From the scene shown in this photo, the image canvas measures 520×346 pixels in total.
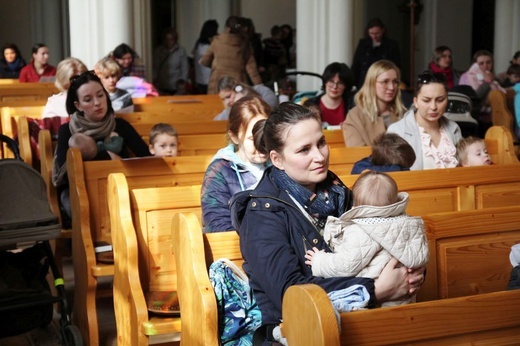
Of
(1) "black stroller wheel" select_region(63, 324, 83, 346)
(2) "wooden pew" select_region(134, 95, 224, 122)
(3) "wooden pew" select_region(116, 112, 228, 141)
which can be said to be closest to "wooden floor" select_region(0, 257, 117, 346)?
(1) "black stroller wheel" select_region(63, 324, 83, 346)

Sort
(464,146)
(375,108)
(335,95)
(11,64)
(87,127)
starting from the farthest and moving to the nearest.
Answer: (11,64), (335,95), (375,108), (87,127), (464,146)

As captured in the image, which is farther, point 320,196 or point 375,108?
point 375,108

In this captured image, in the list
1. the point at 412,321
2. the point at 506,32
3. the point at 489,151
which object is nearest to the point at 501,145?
the point at 489,151

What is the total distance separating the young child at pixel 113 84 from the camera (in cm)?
838

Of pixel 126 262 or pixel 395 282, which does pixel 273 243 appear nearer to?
pixel 395 282

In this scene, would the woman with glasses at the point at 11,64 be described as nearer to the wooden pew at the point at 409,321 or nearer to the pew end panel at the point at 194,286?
the pew end panel at the point at 194,286

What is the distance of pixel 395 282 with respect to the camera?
308 centimetres

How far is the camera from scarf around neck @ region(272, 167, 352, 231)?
10.8 ft

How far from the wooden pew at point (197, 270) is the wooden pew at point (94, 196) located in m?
1.48

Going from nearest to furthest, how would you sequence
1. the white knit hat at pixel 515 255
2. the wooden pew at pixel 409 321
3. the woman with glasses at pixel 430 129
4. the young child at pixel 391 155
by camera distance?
the wooden pew at pixel 409 321 → the white knit hat at pixel 515 255 → the young child at pixel 391 155 → the woman with glasses at pixel 430 129

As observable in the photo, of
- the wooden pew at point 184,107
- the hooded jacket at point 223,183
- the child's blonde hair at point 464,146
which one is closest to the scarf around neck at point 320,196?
the hooded jacket at point 223,183

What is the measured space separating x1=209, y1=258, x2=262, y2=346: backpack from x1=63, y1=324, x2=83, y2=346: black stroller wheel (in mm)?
1253

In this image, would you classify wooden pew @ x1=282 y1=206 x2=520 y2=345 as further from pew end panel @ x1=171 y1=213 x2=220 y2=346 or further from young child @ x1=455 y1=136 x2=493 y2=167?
young child @ x1=455 y1=136 x2=493 y2=167

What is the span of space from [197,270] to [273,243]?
0.41 m
